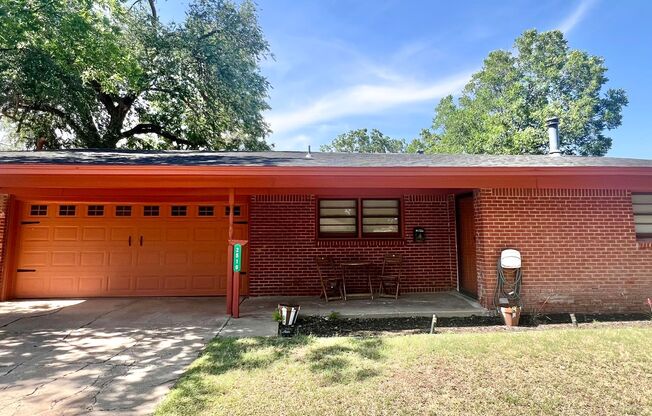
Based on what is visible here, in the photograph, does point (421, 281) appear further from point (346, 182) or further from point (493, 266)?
point (346, 182)

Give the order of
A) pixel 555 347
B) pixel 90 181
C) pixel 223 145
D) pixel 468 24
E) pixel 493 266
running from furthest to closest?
pixel 223 145 → pixel 468 24 → pixel 493 266 → pixel 90 181 → pixel 555 347

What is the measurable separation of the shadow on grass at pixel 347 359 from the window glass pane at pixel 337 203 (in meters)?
3.81

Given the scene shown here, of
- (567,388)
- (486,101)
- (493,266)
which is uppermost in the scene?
(486,101)

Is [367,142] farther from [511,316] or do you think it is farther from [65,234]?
[511,316]

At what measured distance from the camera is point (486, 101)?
26.7 metres

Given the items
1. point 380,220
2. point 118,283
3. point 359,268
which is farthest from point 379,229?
point 118,283

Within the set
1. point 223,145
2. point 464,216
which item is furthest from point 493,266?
point 223,145

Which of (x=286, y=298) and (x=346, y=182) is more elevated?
(x=346, y=182)

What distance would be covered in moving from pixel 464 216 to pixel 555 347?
143 inches

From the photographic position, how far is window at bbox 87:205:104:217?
731cm

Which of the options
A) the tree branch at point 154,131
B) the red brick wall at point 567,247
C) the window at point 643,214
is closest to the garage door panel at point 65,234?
the red brick wall at point 567,247

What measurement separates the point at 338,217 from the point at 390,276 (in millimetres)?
1768

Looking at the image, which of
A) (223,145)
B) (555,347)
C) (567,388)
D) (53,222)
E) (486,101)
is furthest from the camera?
(486,101)

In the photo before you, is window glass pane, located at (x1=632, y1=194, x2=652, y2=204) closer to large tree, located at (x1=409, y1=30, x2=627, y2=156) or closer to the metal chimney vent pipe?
the metal chimney vent pipe
